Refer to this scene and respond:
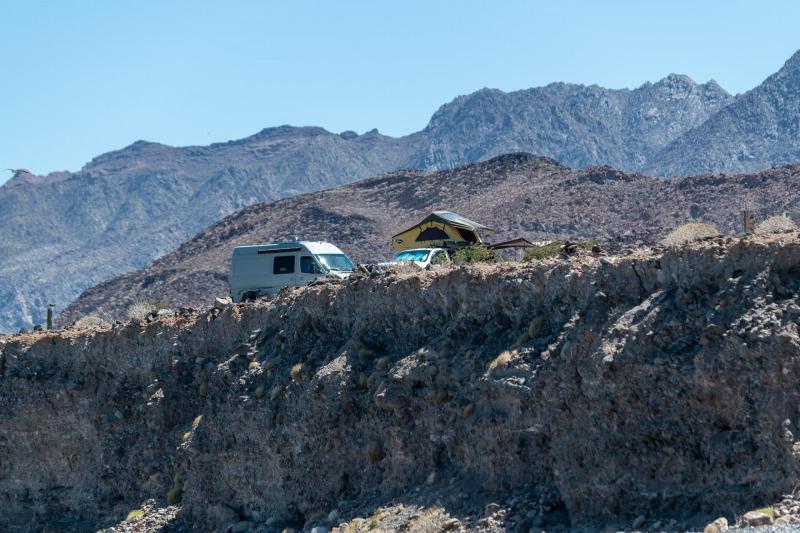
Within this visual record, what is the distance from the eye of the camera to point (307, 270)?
24.1m

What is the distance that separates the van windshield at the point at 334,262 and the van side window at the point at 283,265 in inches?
28.4

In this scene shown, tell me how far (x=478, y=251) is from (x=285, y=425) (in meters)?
8.60

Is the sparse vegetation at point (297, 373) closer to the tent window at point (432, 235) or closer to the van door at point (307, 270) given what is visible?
the van door at point (307, 270)

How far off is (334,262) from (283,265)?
129cm

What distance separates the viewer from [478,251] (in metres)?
23.6

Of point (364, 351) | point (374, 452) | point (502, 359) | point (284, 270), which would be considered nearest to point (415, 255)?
point (284, 270)

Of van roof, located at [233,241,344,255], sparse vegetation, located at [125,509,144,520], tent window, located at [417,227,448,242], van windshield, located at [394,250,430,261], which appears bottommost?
sparse vegetation, located at [125,509,144,520]

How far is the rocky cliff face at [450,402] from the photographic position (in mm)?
10922

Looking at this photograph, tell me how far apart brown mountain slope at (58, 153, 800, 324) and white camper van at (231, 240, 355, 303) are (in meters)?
28.2

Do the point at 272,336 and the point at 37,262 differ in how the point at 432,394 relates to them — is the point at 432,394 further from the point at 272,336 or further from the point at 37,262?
the point at 37,262

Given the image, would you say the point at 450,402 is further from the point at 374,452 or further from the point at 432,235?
the point at 432,235

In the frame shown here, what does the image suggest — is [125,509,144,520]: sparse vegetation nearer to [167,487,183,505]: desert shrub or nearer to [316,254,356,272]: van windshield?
[167,487,183,505]: desert shrub

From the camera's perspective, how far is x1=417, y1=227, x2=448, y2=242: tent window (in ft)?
114

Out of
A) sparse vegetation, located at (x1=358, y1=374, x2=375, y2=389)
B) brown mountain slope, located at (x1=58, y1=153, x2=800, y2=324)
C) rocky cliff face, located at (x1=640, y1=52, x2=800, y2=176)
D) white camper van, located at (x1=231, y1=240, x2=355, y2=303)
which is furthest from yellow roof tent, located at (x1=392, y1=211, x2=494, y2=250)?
rocky cliff face, located at (x1=640, y1=52, x2=800, y2=176)
